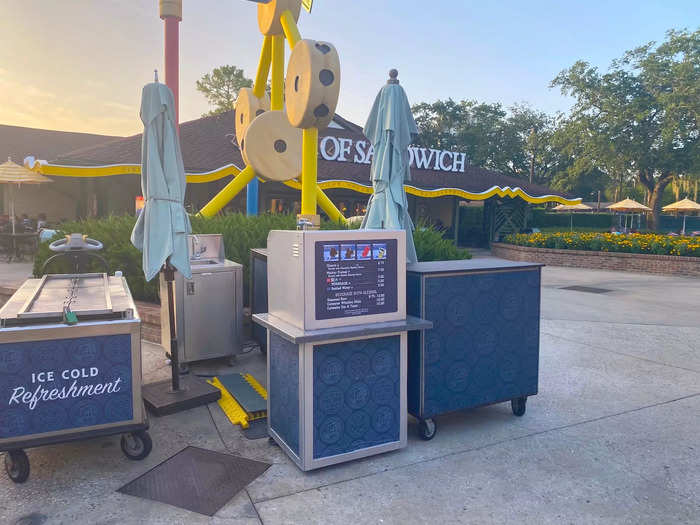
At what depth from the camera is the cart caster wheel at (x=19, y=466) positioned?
3.35 meters

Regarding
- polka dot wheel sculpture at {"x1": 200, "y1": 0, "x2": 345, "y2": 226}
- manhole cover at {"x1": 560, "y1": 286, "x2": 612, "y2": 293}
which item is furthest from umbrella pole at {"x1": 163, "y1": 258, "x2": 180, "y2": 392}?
manhole cover at {"x1": 560, "y1": 286, "x2": 612, "y2": 293}

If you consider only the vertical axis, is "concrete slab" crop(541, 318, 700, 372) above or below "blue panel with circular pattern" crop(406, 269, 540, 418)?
below

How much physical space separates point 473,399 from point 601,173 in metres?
57.7

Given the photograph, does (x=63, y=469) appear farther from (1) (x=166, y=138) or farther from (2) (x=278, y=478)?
(1) (x=166, y=138)

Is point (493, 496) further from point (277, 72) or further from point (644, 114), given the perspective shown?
point (644, 114)

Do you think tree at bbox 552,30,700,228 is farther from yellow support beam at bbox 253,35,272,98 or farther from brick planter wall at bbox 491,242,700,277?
yellow support beam at bbox 253,35,272,98

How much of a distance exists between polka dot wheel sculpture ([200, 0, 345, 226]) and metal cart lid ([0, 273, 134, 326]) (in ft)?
11.4

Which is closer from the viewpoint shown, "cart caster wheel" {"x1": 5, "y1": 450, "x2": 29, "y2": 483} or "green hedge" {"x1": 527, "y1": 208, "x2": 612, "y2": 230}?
"cart caster wheel" {"x1": 5, "y1": 450, "x2": 29, "y2": 483}

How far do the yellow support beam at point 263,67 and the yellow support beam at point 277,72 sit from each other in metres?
0.27

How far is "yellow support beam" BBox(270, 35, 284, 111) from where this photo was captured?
10.2 meters

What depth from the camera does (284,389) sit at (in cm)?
385

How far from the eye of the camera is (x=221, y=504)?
3.18 metres

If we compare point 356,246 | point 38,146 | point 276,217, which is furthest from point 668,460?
point 38,146

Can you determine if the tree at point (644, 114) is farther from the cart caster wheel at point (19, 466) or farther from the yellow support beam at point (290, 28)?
the cart caster wheel at point (19, 466)
